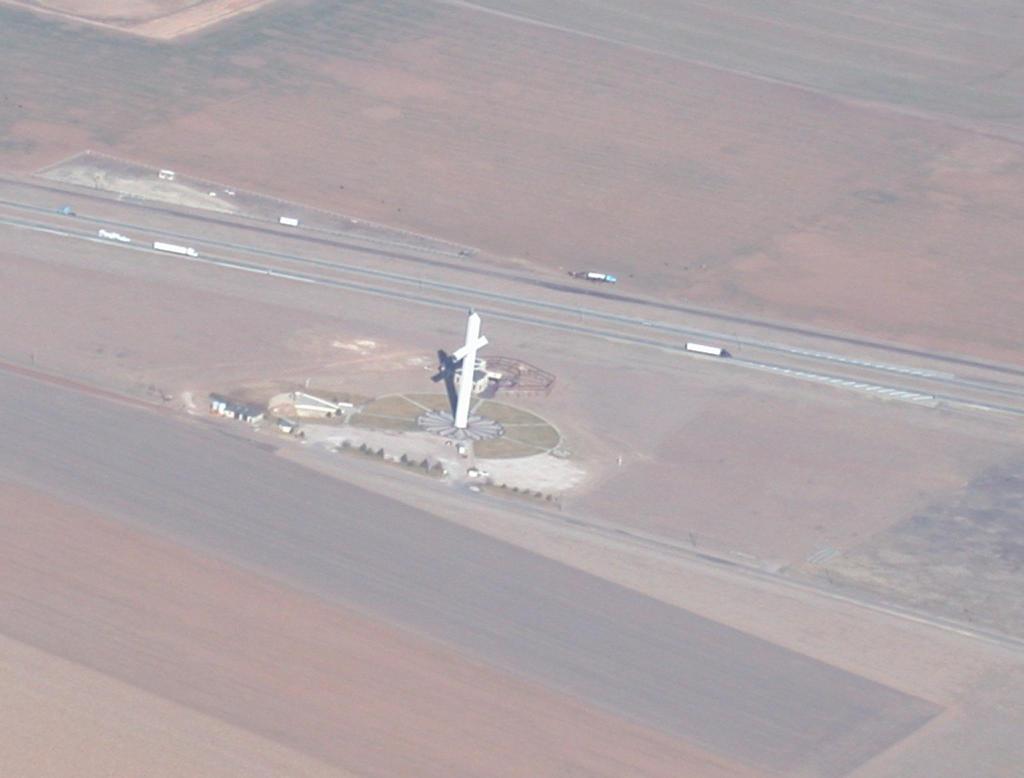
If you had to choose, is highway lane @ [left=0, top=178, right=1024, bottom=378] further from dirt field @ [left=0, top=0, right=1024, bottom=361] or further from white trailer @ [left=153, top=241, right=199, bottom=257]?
dirt field @ [left=0, top=0, right=1024, bottom=361]

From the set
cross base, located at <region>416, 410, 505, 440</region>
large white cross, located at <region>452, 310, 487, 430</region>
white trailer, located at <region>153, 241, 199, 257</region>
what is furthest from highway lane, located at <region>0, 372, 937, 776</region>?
white trailer, located at <region>153, 241, 199, 257</region>

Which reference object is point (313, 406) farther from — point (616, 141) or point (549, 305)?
point (616, 141)

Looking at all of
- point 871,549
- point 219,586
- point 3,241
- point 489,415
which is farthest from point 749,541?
point 3,241

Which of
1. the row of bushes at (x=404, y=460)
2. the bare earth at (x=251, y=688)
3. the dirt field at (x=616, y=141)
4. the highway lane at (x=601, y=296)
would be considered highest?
the dirt field at (x=616, y=141)

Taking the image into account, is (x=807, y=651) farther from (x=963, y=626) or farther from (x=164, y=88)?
(x=164, y=88)

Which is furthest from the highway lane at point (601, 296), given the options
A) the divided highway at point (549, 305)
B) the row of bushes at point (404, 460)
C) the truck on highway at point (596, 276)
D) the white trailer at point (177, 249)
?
the row of bushes at point (404, 460)

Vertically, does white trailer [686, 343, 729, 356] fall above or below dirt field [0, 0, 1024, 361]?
below

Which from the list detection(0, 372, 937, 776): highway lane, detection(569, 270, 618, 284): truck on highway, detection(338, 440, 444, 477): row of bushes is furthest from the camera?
detection(569, 270, 618, 284): truck on highway

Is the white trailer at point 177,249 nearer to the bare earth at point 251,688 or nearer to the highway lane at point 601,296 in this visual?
the highway lane at point 601,296

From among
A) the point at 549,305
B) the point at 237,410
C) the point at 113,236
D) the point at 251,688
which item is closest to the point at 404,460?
the point at 237,410
